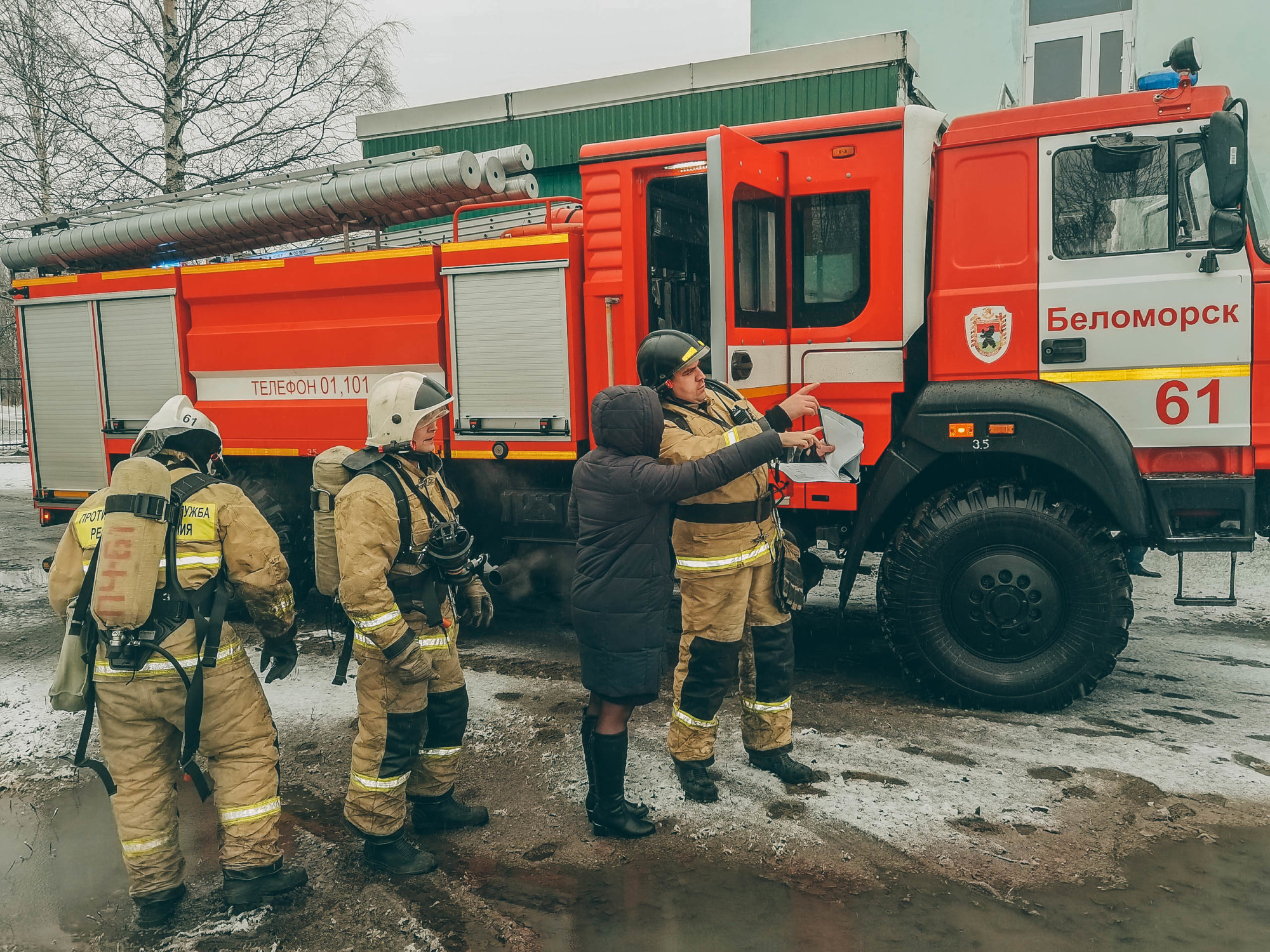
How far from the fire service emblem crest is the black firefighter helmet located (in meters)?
1.64

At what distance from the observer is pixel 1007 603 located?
176 inches

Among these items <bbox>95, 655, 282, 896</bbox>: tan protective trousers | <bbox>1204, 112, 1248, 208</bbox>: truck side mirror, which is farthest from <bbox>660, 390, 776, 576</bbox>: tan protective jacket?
<bbox>1204, 112, 1248, 208</bbox>: truck side mirror

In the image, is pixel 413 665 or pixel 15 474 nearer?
pixel 413 665

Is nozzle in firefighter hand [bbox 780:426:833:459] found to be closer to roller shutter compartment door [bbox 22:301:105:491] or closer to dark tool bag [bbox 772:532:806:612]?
dark tool bag [bbox 772:532:806:612]

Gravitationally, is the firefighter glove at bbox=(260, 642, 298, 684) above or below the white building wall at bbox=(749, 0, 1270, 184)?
below

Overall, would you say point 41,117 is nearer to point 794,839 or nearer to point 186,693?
point 186,693

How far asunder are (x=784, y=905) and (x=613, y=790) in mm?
736

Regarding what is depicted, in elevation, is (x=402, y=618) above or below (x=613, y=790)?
above

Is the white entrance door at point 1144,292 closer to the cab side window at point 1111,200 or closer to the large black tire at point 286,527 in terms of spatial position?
the cab side window at point 1111,200

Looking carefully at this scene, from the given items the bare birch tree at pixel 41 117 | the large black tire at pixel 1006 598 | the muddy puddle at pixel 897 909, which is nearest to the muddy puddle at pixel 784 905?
the muddy puddle at pixel 897 909

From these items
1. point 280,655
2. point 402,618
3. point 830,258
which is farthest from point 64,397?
point 830,258

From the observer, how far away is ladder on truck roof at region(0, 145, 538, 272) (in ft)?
19.1

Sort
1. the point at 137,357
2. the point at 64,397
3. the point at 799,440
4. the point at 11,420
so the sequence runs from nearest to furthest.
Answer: the point at 799,440
the point at 137,357
the point at 64,397
the point at 11,420

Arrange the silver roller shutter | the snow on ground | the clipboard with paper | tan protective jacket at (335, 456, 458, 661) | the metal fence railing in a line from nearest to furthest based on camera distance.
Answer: tan protective jacket at (335, 456, 458, 661) < the clipboard with paper < the silver roller shutter < the snow on ground < the metal fence railing
